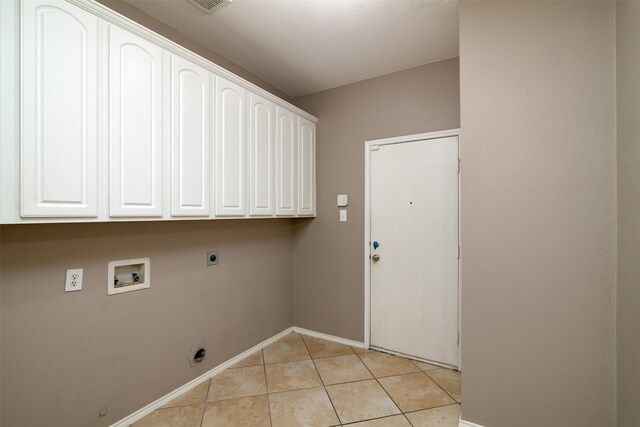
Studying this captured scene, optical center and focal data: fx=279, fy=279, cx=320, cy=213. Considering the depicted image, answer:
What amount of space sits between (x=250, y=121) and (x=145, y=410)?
221 cm

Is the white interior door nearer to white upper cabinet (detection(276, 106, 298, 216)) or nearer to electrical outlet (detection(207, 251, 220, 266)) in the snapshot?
white upper cabinet (detection(276, 106, 298, 216))

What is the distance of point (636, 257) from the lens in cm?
→ 127

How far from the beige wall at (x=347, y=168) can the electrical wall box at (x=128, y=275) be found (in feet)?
5.38

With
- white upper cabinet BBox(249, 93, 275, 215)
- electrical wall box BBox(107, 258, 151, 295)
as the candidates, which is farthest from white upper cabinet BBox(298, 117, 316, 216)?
electrical wall box BBox(107, 258, 151, 295)

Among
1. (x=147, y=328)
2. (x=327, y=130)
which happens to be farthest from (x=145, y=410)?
(x=327, y=130)

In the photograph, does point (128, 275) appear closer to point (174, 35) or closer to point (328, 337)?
point (174, 35)

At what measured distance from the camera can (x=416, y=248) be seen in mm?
2623

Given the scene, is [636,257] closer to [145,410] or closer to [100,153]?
[100,153]

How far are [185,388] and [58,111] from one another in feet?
6.51

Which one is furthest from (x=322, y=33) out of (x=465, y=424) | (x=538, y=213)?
(x=465, y=424)

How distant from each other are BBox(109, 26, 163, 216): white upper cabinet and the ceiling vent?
0.44 metres

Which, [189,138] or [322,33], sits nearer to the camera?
[189,138]

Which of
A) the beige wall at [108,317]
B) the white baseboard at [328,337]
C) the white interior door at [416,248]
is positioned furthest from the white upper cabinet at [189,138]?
the white baseboard at [328,337]

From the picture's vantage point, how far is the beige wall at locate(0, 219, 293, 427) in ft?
4.60
